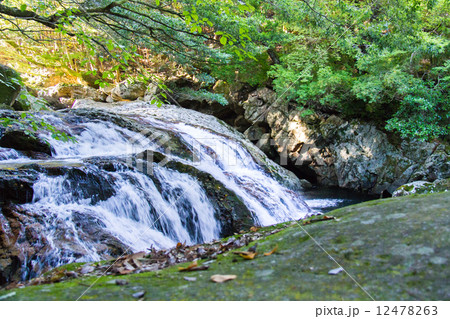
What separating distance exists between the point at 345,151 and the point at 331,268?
13.3 meters

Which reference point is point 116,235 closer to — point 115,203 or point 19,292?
point 115,203

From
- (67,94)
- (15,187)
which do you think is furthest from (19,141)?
(67,94)

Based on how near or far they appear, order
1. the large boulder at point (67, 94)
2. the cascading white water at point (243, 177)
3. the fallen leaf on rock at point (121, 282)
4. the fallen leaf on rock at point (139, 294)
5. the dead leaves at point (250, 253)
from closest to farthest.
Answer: the fallen leaf on rock at point (139, 294) → the fallen leaf on rock at point (121, 282) → the dead leaves at point (250, 253) → the cascading white water at point (243, 177) → the large boulder at point (67, 94)

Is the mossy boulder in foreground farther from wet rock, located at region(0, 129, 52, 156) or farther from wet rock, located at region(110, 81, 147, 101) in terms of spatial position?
wet rock, located at region(110, 81, 147, 101)

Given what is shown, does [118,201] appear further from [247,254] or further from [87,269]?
[247,254]

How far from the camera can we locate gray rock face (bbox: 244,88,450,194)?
11.9 meters

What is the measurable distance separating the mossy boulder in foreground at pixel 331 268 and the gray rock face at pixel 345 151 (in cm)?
1147

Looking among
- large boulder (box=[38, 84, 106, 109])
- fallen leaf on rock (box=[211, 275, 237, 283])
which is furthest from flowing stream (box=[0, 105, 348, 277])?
large boulder (box=[38, 84, 106, 109])

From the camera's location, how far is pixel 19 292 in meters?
1.32

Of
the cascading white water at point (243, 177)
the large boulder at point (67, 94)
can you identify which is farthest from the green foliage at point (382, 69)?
the large boulder at point (67, 94)

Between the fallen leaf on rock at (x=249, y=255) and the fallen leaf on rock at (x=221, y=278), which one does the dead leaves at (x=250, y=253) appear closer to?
the fallen leaf on rock at (x=249, y=255)

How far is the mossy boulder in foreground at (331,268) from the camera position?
1.08 meters

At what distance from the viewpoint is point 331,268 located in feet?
4.17

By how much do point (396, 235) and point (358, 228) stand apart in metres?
0.23
